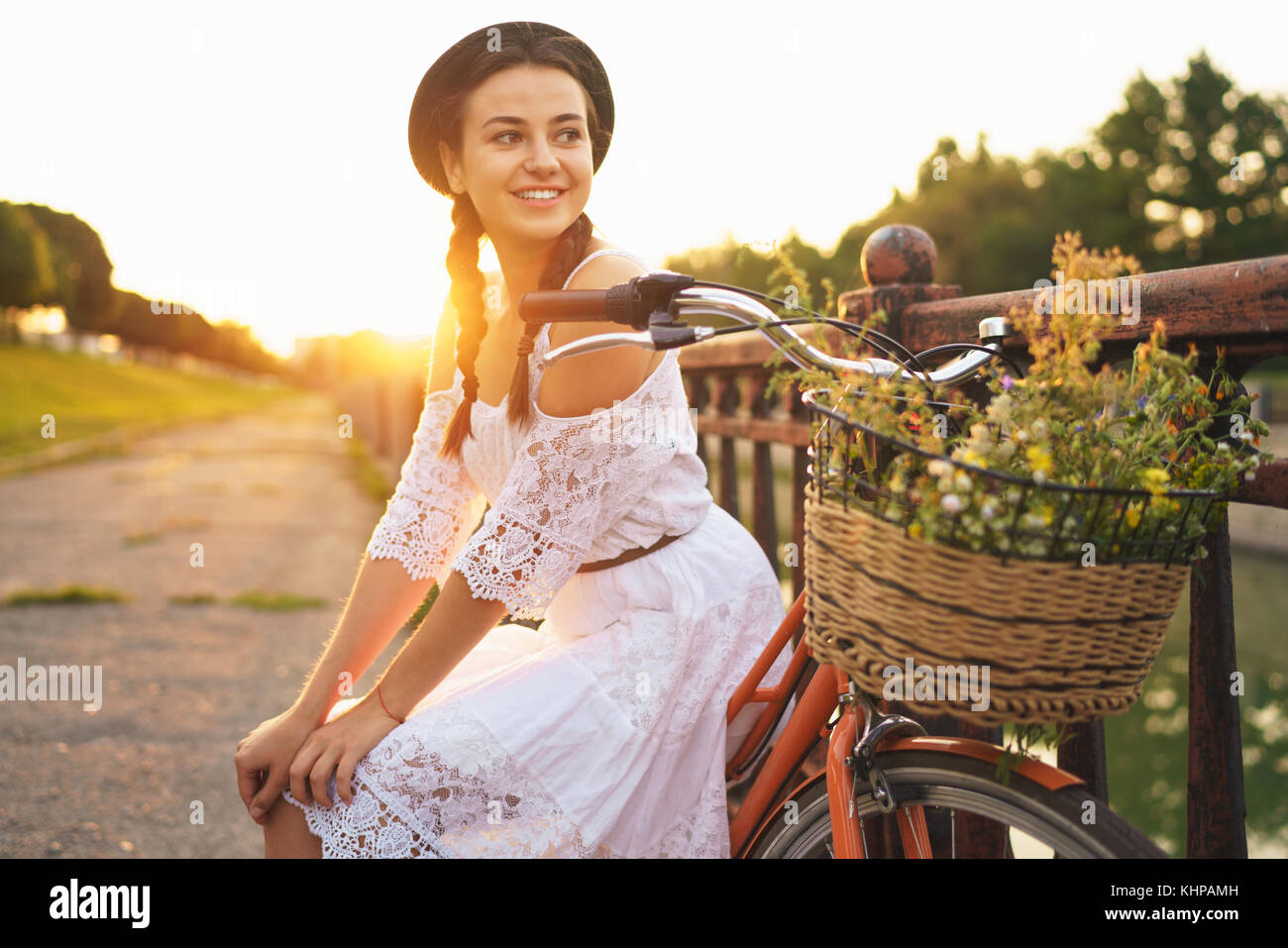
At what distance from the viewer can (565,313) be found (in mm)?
1314

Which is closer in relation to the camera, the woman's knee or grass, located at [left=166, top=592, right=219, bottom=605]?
the woman's knee

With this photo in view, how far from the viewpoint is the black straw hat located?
1.74 meters

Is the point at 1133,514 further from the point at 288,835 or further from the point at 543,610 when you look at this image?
the point at 288,835

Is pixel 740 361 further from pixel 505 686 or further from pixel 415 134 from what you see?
pixel 505 686

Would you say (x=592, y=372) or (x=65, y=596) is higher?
(x=592, y=372)

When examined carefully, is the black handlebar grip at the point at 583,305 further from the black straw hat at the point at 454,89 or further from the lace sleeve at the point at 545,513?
the black straw hat at the point at 454,89

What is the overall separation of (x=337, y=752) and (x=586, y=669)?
42 cm

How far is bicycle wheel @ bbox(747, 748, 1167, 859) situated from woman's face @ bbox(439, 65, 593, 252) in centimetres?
108

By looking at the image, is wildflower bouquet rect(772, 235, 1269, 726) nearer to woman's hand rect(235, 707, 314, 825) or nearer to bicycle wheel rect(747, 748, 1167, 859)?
bicycle wheel rect(747, 748, 1167, 859)

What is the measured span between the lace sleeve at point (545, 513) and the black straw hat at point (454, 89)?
615 mm

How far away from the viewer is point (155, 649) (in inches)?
179

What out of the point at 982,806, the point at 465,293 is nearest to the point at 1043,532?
the point at 982,806

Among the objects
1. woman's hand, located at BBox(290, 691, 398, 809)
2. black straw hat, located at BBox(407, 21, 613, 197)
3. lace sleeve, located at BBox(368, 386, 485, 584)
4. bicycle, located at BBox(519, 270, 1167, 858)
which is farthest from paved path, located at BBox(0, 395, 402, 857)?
black straw hat, located at BBox(407, 21, 613, 197)
